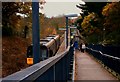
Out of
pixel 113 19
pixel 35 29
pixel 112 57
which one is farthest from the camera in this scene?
pixel 113 19

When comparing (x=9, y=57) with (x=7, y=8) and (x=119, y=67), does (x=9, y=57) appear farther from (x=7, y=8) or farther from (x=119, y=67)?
(x=119, y=67)

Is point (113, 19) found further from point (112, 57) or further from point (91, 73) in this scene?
point (112, 57)

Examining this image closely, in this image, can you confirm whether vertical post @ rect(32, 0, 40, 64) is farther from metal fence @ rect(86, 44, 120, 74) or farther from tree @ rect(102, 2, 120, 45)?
tree @ rect(102, 2, 120, 45)

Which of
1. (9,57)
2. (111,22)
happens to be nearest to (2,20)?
(9,57)

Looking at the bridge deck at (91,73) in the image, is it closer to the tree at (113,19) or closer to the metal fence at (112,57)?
the metal fence at (112,57)

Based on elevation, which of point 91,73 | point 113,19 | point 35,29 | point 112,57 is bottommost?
point 91,73

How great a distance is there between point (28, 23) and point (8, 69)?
923 inches

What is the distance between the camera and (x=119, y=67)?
1795cm


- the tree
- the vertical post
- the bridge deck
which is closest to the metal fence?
the bridge deck

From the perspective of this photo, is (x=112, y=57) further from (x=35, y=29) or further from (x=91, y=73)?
(x=35, y=29)

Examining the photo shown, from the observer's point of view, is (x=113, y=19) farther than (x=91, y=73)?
Yes

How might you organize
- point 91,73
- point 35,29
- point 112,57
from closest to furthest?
point 35,29 < point 112,57 < point 91,73

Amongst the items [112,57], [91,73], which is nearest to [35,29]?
[112,57]

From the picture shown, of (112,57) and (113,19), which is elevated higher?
(113,19)
